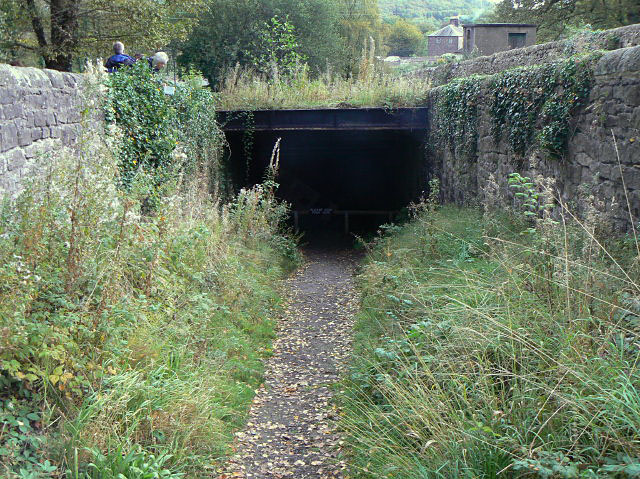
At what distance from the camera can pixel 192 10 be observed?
17.1m

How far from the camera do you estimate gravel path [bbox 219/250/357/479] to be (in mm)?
4535

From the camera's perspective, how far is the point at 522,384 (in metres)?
3.54

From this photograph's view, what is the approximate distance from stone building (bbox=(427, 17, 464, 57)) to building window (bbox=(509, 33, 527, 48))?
51.9 m

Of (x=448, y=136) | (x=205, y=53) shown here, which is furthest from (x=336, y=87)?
(x=205, y=53)

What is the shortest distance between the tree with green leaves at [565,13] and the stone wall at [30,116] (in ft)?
62.4

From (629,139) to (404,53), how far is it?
246 ft

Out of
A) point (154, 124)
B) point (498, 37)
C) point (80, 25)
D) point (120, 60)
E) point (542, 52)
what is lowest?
point (154, 124)

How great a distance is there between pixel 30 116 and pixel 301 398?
3.81m

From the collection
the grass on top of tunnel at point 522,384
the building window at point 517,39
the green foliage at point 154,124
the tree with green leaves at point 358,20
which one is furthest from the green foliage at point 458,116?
the tree with green leaves at point 358,20

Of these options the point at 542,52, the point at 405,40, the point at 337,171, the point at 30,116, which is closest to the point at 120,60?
the point at 30,116

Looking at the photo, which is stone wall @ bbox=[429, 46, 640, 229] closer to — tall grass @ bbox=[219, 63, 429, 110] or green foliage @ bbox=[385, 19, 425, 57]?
tall grass @ bbox=[219, 63, 429, 110]

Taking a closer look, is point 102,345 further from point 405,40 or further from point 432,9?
point 432,9

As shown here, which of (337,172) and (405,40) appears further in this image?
(405,40)

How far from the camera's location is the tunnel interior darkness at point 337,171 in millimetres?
15898
